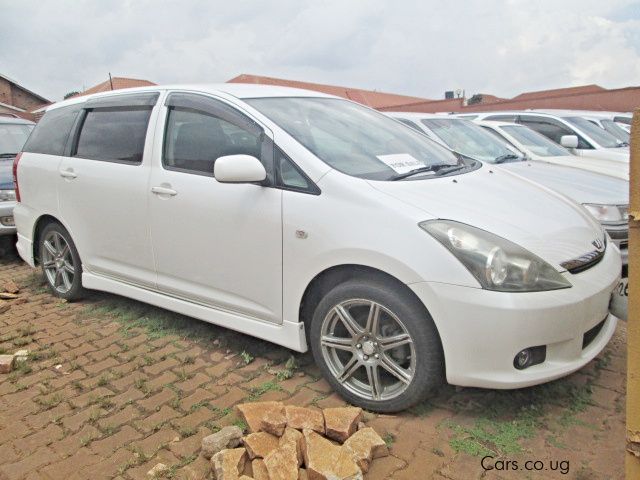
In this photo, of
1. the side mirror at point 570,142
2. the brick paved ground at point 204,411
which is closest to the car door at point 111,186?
the brick paved ground at point 204,411

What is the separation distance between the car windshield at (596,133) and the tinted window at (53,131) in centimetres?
748

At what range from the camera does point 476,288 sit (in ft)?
8.17

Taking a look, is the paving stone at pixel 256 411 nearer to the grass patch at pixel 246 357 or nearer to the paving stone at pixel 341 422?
the paving stone at pixel 341 422

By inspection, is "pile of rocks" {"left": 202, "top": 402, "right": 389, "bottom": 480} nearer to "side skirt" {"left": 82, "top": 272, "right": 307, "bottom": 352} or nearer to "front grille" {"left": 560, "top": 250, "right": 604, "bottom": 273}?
"side skirt" {"left": 82, "top": 272, "right": 307, "bottom": 352}

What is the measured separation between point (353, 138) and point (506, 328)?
5.01 feet

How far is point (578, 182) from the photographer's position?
538 cm

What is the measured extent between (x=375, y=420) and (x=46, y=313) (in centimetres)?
307

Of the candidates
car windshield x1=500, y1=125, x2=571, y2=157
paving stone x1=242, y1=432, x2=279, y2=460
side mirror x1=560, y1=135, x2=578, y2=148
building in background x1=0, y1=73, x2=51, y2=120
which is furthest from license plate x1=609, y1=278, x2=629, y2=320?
building in background x1=0, y1=73, x2=51, y2=120

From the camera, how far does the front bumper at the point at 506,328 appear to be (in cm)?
247

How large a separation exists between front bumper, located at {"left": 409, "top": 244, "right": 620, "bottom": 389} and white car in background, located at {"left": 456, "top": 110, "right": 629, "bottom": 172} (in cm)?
579

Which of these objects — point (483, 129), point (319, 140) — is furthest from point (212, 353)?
point (483, 129)

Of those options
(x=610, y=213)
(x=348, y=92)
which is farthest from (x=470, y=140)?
(x=348, y=92)

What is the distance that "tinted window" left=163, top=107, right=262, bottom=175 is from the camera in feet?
11.0

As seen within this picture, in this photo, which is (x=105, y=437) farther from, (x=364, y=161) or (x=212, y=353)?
(x=364, y=161)
